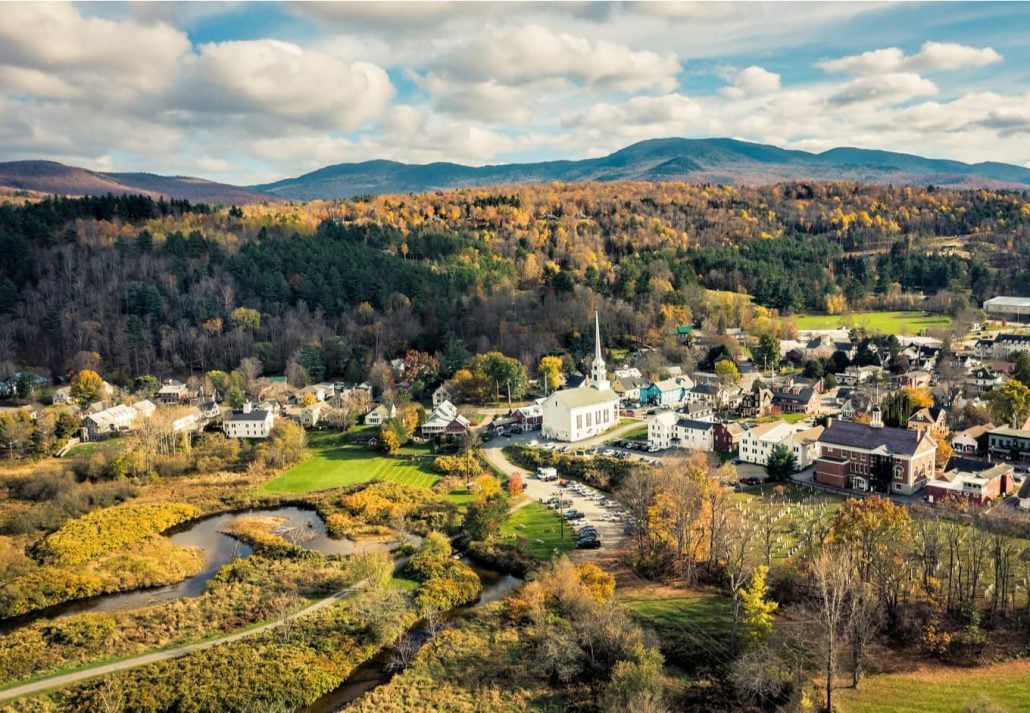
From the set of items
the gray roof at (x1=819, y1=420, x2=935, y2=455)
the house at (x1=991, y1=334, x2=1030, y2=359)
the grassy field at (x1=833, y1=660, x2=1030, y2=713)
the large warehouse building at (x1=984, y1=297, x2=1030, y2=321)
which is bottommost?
the grassy field at (x1=833, y1=660, x2=1030, y2=713)

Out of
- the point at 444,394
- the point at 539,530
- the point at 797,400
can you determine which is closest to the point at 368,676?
the point at 539,530

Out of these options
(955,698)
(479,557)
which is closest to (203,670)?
(479,557)

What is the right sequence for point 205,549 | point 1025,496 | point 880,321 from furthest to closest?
point 880,321 → point 205,549 → point 1025,496

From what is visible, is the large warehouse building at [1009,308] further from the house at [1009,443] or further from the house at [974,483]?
the house at [974,483]

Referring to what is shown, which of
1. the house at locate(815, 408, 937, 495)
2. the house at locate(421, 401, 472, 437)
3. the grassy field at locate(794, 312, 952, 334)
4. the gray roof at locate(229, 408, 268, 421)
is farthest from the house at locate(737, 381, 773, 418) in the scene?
the gray roof at locate(229, 408, 268, 421)

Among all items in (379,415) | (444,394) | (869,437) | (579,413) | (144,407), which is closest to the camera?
(869,437)

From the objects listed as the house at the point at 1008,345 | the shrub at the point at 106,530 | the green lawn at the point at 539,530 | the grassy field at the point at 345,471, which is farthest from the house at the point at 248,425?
the house at the point at 1008,345

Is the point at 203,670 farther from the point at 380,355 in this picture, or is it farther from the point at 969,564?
the point at 380,355

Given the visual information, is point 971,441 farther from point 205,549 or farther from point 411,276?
point 411,276

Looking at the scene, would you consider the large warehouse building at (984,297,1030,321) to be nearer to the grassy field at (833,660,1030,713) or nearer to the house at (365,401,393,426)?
the house at (365,401,393,426)
